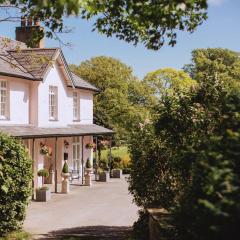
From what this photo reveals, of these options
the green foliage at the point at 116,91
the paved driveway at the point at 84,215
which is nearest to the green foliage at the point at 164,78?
the green foliage at the point at 116,91

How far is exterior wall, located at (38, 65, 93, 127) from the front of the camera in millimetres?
28922

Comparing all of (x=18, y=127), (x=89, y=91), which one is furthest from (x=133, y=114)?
(x=18, y=127)

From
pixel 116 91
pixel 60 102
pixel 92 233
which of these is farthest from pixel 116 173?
pixel 92 233

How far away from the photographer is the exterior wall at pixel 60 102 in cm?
2892

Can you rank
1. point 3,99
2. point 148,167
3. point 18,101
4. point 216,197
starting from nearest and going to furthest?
1. point 216,197
2. point 148,167
3. point 3,99
4. point 18,101

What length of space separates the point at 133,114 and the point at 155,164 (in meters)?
39.8

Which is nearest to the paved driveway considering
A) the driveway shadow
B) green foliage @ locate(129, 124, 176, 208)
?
the driveway shadow

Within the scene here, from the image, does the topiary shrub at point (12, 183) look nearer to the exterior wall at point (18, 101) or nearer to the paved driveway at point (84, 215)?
the paved driveway at point (84, 215)

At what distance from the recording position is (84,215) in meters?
20.1

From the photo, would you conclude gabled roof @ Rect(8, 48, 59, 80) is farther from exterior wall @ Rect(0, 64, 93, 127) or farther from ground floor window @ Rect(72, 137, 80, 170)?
ground floor window @ Rect(72, 137, 80, 170)

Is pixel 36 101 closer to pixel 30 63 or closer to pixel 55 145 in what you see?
pixel 30 63

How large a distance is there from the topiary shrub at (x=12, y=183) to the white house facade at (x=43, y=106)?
8.86 meters

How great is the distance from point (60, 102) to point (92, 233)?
54.3 ft

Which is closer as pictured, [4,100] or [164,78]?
[4,100]
